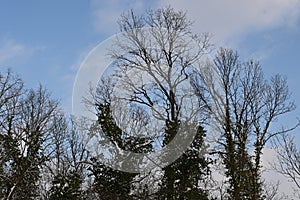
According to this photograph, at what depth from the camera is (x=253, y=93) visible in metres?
16.9

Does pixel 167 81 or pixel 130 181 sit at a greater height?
pixel 167 81

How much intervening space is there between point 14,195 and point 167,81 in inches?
287

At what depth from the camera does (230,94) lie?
54.7 ft

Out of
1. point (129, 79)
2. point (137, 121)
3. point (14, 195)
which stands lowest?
point (14, 195)

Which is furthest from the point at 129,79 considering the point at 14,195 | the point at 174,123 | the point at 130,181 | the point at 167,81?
the point at 14,195

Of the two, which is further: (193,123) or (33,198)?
(33,198)

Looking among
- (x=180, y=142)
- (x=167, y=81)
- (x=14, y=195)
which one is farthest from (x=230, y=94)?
(x=14, y=195)

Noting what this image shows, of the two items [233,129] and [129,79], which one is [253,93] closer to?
[233,129]

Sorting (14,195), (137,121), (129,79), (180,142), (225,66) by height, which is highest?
(225,66)

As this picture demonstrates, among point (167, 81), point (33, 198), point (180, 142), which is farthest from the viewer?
point (33, 198)

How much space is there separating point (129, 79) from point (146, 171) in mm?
3603

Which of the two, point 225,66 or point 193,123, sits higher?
point 225,66

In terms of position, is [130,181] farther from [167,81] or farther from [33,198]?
[33,198]

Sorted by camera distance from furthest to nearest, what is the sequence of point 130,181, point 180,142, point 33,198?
point 33,198 < point 130,181 < point 180,142
